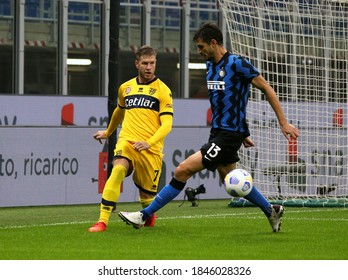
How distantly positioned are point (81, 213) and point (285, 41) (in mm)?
4161

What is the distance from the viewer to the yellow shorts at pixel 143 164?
12625 mm

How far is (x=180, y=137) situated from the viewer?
19.9m

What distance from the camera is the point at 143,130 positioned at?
1270 cm

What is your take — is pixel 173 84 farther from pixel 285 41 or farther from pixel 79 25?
pixel 285 41

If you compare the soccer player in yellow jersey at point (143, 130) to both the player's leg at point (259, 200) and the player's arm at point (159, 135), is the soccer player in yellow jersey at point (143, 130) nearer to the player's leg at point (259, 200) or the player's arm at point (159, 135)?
the player's arm at point (159, 135)

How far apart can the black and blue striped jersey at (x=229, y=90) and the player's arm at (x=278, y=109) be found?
Result: 17 cm

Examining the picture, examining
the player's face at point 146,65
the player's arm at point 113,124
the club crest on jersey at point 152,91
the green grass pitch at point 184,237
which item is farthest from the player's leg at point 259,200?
the player's arm at point 113,124

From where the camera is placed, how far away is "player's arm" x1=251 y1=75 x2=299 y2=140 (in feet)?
37.6

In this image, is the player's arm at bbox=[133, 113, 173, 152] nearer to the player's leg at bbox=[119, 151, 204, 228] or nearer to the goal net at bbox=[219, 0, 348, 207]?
the player's leg at bbox=[119, 151, 204, 228]

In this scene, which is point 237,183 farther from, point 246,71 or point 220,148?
point 246,71

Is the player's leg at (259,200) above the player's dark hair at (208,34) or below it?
below

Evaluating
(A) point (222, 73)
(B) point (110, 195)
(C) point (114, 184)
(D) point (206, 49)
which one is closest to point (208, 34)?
(D) point (206, 49)

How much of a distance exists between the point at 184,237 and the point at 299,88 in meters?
7.39

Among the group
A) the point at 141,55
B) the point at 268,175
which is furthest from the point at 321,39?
the point at 141,55
